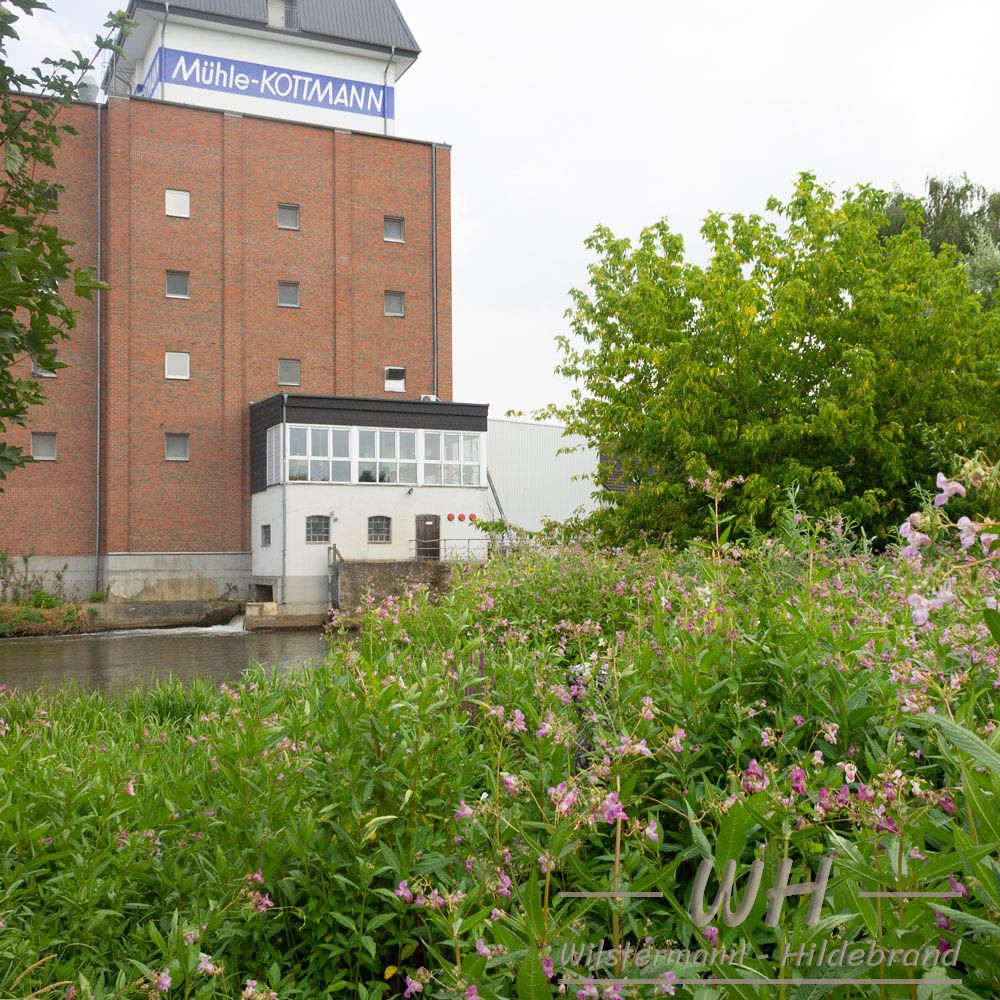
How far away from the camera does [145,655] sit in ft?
78.1

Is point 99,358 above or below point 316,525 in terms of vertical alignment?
above

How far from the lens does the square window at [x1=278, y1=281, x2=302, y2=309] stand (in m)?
39.0

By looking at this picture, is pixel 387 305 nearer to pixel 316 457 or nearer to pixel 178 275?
pixel 178 275

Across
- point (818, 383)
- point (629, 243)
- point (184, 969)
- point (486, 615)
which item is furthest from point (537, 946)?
point (629, 243)

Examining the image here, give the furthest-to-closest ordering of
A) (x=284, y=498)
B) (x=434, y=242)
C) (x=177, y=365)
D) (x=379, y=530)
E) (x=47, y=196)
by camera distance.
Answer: (x=434, y=242), (x=177, y=365), (x=379, y=530), (x=284, y=498), (x=47, y=196)

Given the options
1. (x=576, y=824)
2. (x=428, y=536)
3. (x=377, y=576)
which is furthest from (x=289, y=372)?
(x=576, y=824)

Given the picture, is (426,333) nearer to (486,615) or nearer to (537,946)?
(486,615)

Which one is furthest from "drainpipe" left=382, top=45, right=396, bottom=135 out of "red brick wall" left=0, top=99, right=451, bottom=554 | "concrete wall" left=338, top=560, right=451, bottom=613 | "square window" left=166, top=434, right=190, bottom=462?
"concrete wall" left=338, top=560, right=451, bottom=613

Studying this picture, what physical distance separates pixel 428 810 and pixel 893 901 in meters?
1.89

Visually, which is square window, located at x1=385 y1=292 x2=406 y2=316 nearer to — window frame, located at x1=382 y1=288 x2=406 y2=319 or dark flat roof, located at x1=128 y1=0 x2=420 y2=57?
window frame, located at x1=382 y1=288 x2=406 y2=319

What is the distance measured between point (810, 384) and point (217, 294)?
90.3ft

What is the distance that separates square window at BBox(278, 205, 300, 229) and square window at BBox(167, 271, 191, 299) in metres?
4.54

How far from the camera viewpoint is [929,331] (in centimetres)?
1566

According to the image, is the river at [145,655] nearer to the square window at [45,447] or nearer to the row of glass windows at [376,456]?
the row of glass windows at [376,456]
